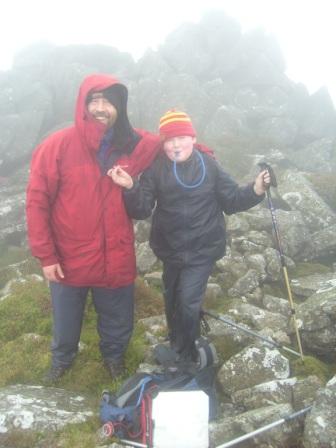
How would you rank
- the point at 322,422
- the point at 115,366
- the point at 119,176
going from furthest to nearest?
1. the point at 115,366
2. the point at 119,176
3. the point at 322,422

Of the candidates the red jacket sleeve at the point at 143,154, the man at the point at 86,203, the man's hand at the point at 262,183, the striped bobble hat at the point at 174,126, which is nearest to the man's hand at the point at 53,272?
the man at the point at 86,203

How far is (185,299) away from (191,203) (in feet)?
5.07

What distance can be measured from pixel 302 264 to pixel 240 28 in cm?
4204

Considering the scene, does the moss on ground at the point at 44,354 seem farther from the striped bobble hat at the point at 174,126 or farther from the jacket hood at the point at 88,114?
the striped bobble hat at the point at 174,126

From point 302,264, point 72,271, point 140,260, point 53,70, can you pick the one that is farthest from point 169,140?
point 53,70

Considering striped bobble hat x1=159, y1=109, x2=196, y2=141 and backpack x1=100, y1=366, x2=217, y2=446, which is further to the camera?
striped bobble hat x1=159, y1=109, x2=196, y2=141

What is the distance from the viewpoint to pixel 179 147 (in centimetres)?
655

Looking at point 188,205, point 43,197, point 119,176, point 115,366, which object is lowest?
point 115,366

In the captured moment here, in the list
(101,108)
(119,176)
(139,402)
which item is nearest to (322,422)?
(139,402)

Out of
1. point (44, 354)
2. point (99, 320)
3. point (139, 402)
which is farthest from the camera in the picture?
point (44, 354)

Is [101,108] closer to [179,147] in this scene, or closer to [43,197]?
[179,147]

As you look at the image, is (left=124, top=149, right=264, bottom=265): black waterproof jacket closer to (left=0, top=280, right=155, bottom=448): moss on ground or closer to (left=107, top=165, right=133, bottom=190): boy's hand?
(left=107, top=165, right=133, bottom=190): boy's hand

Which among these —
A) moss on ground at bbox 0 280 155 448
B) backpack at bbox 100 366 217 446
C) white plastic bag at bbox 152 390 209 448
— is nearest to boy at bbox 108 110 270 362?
backpack at bbox 100 366 217 446

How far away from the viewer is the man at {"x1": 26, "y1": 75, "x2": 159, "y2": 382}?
6.08m
